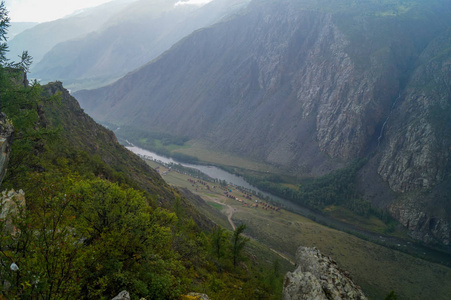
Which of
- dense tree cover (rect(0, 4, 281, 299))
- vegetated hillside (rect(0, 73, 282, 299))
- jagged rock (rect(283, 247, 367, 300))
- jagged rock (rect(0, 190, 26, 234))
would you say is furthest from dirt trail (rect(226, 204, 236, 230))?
jagged rock (rect(0, 190, 26, 234))

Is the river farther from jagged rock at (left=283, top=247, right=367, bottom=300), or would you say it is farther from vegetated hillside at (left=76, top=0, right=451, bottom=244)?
jagged rock at (left=283, top=247, right=367, bottom=300)

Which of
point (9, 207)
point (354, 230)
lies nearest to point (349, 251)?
point (354, 230)

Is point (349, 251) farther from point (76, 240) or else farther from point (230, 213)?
point (76, 240)

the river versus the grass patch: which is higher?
the river

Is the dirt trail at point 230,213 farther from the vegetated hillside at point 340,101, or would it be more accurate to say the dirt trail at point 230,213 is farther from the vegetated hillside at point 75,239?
the vegetated hillside at point 75,239

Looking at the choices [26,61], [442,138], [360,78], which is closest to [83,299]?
[26,61]

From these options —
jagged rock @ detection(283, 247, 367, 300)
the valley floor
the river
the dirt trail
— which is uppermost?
jagged rock @ detection(283, 247, 367, 300)

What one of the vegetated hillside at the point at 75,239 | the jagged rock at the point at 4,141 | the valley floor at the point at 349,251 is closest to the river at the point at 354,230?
the valley floor at the point at 349,251
